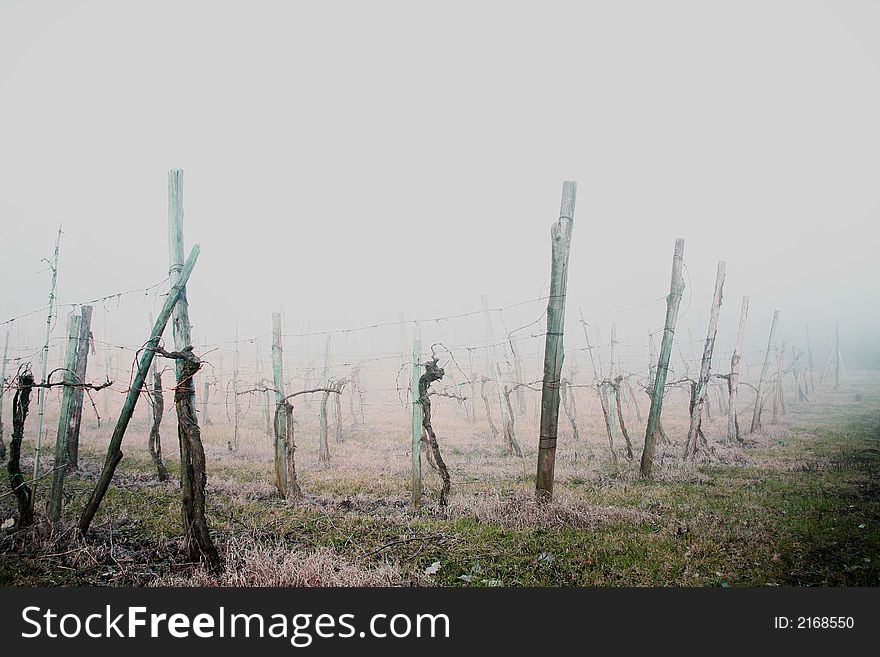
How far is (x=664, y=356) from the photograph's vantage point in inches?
437

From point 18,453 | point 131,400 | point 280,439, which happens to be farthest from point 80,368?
point 131,400

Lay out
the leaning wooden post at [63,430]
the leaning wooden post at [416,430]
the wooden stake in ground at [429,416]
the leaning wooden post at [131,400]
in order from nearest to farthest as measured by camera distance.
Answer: the leaning wooden post at [131,400] < the leaning wooden post at [63,430] < the wooden stake in ground at [429,416] < the leaning wooden post at [416,430]

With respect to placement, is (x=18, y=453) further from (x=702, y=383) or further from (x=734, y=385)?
(x=734, y=385)

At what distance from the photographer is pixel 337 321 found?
85125 mm

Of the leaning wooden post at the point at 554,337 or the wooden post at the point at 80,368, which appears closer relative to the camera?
the leaning wooden post at the point at 554,337

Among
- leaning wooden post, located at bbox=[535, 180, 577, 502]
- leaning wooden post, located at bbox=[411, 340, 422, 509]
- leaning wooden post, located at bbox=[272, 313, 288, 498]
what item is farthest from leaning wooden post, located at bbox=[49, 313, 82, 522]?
leaning wooden post, located at bbox=[535, 180, 577, 502]

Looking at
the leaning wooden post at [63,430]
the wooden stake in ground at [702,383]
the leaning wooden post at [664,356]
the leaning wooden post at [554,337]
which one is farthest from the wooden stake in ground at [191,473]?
the wooden stake in ground at [702,383]

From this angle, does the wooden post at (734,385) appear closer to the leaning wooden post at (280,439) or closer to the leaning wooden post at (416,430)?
the leaning wooden post at (416,430)

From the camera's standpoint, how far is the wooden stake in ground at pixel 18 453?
618 centimetres

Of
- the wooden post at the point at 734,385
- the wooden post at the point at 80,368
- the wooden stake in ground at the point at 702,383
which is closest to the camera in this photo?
the wooden post at the point at 80,368

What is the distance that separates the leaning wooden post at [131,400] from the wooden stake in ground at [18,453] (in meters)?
1.10

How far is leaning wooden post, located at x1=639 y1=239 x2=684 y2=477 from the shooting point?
11023mm

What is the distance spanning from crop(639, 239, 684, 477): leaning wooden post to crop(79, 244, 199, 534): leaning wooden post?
10.0m

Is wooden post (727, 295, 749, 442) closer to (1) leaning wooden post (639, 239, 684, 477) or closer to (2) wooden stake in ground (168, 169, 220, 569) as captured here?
(1) leaning wooden post (639, 239, 684, 477)
